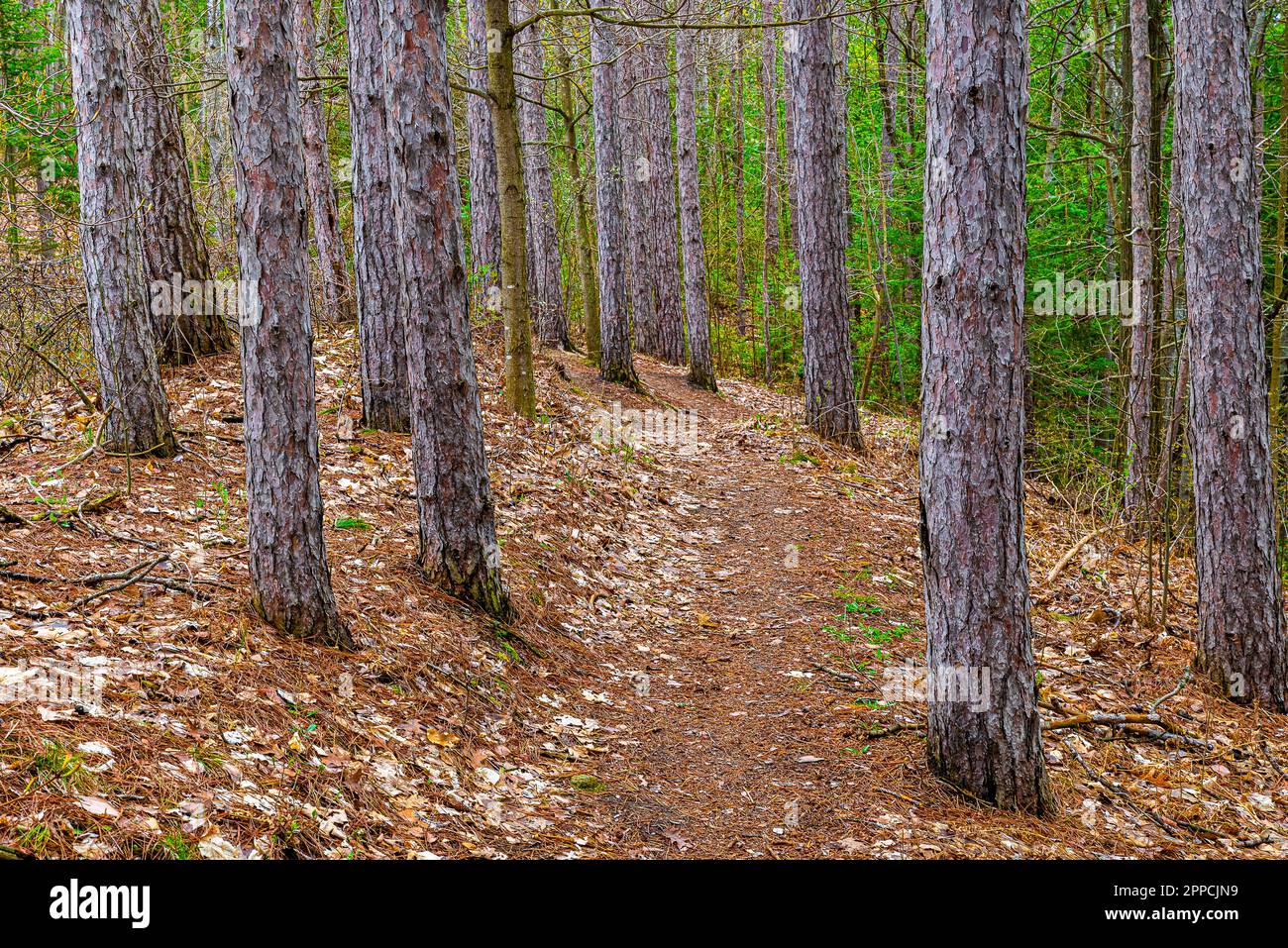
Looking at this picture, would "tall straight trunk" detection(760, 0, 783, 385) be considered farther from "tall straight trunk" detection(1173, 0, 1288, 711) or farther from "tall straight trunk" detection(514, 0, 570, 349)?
"tall straight trunk" detection(1173, 0, 1288, 711)

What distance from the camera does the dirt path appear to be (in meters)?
4.71

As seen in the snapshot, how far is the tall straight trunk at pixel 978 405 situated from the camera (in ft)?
14.8

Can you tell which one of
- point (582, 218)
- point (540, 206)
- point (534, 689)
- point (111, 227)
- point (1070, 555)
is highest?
point (540, 206)

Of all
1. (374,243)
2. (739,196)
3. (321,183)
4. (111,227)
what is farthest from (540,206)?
(111,227)

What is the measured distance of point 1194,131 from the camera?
22.1ft

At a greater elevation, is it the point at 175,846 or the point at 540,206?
the point at 540,206

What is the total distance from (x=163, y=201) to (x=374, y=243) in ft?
7.08

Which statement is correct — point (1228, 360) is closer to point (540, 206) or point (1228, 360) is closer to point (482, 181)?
point (482, 181)

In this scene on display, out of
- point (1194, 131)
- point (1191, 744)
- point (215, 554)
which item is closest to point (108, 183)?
point (215, 554)

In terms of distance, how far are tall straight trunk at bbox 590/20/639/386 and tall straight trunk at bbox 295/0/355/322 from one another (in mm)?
3766

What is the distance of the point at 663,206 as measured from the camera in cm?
1920

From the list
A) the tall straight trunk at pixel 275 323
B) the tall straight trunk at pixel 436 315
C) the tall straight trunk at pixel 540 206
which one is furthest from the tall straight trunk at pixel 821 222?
the tall straight trunk at pixel 275 323
